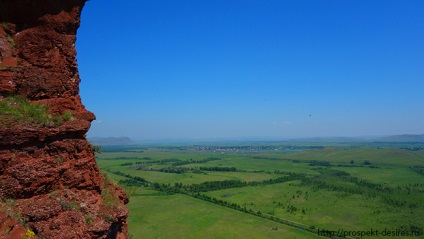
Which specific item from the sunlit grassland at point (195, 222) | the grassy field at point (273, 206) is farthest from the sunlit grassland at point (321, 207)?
the sunlit grassland at point (195, 222)

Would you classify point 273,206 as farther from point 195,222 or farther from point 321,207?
point 195,222

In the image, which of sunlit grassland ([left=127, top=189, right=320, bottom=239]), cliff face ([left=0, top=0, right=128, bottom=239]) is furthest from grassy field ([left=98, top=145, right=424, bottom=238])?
cliff face ([left=0, top=0, right=128, bottom=239])

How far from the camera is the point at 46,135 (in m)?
11.0

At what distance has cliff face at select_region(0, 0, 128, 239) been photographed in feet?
33.2

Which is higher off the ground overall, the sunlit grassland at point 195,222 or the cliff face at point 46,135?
the cliff face at point 46,135

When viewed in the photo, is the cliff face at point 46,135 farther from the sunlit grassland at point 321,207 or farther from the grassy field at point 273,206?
the sunlit grassland at point 321,207

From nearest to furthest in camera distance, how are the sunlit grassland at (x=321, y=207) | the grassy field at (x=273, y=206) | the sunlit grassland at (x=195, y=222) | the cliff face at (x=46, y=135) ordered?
the cliff face at (x=46, y=135), the sunlit grassland at (x=195, y=222), the grassy field at (x=273, y=206), the sunlit grassland at (x=321, y=207)

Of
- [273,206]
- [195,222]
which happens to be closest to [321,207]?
[273,206]

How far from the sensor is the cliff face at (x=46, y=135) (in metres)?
10.1

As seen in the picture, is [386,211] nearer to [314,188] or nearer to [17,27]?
[314,188]

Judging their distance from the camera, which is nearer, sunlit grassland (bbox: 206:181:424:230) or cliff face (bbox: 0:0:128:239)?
cliff face (bbox: 0:0:128:239)

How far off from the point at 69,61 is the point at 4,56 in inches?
84.6

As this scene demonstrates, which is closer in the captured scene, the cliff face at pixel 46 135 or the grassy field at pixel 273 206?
the cliff face at pixel 46 135

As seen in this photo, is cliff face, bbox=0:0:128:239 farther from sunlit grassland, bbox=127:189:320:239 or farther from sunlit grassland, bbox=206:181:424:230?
sunlit grassland, bbox=206:181:424:230
